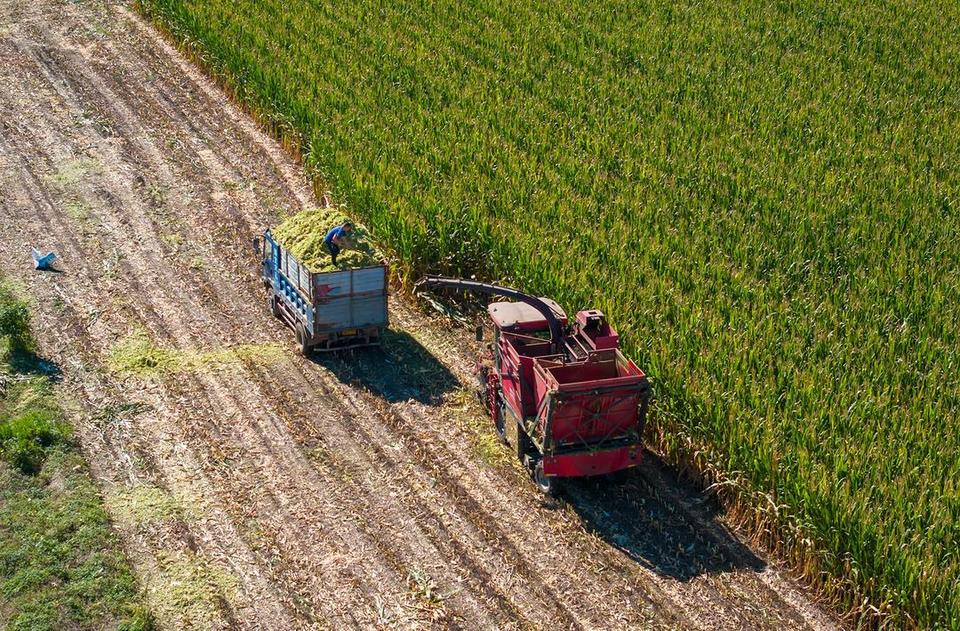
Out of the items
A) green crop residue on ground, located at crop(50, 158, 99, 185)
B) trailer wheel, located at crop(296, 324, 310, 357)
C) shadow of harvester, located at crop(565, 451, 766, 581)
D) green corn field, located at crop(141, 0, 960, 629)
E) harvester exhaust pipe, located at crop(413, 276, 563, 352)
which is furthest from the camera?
green crop residue on ground, located at crop(50, 158, 99, 185)

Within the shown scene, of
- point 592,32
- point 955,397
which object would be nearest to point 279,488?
point 955,397

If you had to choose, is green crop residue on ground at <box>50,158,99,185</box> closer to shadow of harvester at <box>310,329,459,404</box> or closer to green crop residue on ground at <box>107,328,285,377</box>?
green crop residue on ground at <box>107,328,285,377</box>

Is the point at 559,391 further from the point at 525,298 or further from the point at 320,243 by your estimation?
the point at 320,243

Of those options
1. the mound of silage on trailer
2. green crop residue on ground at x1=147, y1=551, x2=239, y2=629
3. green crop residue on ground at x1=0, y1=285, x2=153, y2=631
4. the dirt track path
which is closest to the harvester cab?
the dirt track path

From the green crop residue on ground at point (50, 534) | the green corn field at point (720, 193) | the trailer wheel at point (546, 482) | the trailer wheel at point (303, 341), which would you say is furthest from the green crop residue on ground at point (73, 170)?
the trailer wheel at point (546, 482)

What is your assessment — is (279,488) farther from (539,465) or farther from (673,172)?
(673,172)

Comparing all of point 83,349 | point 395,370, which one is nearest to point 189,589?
point 395,370
